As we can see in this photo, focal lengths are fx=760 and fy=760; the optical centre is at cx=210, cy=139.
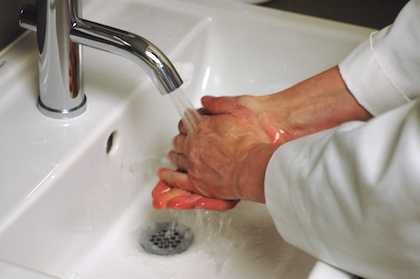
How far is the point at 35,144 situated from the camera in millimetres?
737

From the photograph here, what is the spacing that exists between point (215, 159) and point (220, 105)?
7cm

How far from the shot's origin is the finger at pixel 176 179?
0.81m

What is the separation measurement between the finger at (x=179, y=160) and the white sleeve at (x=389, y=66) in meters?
0.19

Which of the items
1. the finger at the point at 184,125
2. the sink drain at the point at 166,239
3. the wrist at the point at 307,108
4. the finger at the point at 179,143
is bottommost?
the sink drain at the point at 166,239

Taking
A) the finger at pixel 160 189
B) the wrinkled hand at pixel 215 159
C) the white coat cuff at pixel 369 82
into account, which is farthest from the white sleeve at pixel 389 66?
the finger at pixel 160 189

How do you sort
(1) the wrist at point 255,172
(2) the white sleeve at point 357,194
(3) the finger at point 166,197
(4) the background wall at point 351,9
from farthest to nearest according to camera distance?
(4) the background wall at point 351,9 < (3) the finger at point 166,197 < (1) the wrist at point 255,172 < (2) the white sleeve at point 357,194

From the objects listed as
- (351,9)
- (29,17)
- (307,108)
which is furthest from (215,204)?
(351,9)

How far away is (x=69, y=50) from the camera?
0.75 metres

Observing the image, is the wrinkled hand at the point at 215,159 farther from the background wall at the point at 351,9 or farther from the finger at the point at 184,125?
the background wall at the point at 351,9

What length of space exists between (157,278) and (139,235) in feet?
0.25

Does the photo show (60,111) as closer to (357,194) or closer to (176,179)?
(176,179)

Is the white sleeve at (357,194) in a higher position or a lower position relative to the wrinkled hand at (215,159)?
higher

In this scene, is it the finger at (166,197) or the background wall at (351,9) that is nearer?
the finger at (166,197)

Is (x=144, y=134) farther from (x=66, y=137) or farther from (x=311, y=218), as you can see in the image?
(x=311, y=218)
